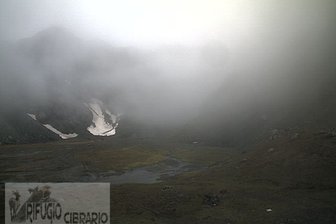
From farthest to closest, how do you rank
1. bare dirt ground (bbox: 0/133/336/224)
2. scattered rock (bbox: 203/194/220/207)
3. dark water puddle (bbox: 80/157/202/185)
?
dark water puddle (bbox: 80/157/202/185) < scattered rock (bbox: 203/194/220/207) < bare dirt ground (bbox: 0/133/336/224)

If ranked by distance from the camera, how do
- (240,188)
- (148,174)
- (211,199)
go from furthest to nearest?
(148,174)
(240,188)
(211,199)

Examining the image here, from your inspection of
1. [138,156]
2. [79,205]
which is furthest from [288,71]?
[79,205]

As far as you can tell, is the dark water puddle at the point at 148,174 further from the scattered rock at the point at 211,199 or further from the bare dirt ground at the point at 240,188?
the scattered rock at the point at 211,199

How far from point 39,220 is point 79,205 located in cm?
578

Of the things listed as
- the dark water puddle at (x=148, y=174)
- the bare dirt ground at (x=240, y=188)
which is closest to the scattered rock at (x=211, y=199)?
the bare dirt ground at (x=240, y=188)

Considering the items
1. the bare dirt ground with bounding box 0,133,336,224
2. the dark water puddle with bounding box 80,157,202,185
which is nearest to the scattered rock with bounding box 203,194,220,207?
the bare dirt ground with bounding box 0,133,336,224

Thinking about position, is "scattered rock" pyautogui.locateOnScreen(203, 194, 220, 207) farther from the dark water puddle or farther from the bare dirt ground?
the dark water puddle

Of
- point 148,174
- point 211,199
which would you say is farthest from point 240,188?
point 148,174

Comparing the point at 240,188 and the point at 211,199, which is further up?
the point at 240,188

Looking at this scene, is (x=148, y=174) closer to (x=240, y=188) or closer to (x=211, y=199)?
(x=240, y=188)

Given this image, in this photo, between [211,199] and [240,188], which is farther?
[240,188]

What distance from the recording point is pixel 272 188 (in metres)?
55.6

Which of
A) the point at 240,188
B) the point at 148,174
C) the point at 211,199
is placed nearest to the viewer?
the point at 211,199

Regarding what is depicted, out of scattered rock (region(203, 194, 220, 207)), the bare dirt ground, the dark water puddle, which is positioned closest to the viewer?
the bare dirt ground
